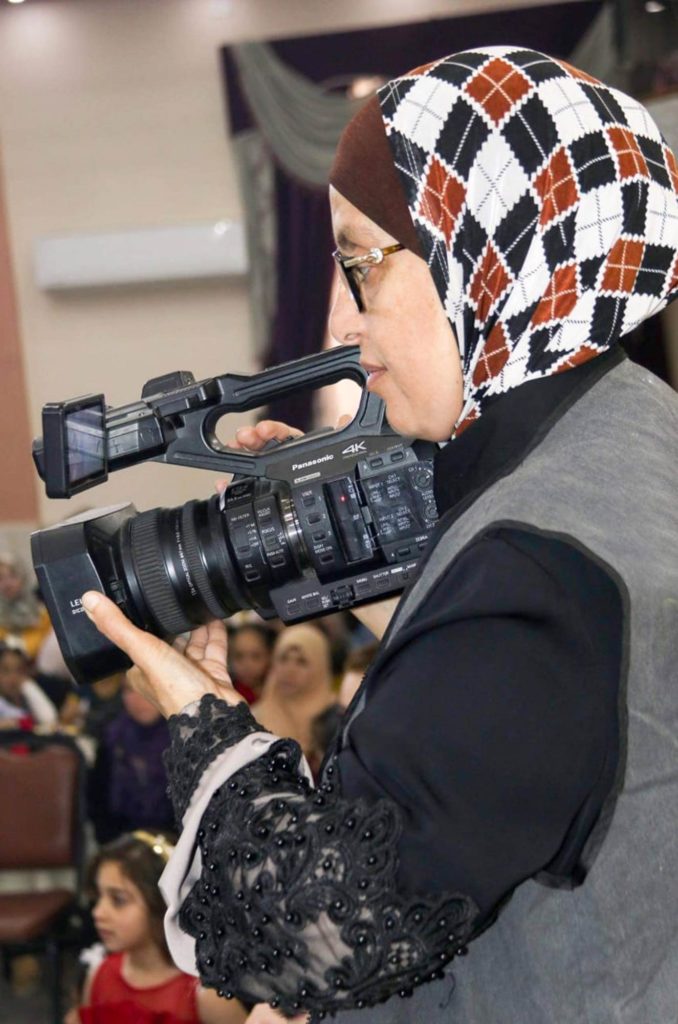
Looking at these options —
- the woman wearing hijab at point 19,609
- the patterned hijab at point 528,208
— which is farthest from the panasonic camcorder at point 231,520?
the woman wearing hijab at point 19,609

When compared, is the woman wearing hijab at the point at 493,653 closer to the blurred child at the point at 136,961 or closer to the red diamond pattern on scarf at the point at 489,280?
the red diamond pattern on scarf at the point at 489,280

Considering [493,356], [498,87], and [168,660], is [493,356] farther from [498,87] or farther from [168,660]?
[168,660]

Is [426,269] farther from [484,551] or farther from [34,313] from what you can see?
[34,313]

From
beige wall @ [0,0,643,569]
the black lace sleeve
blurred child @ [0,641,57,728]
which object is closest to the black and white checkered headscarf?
the black lace sleeve

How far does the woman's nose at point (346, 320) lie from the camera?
974mm

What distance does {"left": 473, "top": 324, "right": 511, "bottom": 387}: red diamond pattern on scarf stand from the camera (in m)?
0.92

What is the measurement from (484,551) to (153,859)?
6.87ft

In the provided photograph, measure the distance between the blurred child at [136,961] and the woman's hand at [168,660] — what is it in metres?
1.29

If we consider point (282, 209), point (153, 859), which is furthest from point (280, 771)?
point (282, 209)

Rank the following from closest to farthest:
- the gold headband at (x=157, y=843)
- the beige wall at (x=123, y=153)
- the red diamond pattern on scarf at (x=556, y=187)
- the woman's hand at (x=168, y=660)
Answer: the red diamond pattern on scarf at (x=556, y=187) → the woman's hand at (x=168, y=660) → the gold headband at (x=157, y=843) → the beige wall at (x=123, y=153)

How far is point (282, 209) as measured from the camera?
6.36 metres

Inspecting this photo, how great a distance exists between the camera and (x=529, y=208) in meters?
0.89

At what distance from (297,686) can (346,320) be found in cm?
252

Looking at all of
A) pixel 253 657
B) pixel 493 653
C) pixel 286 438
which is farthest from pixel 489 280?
pixel 253 657
